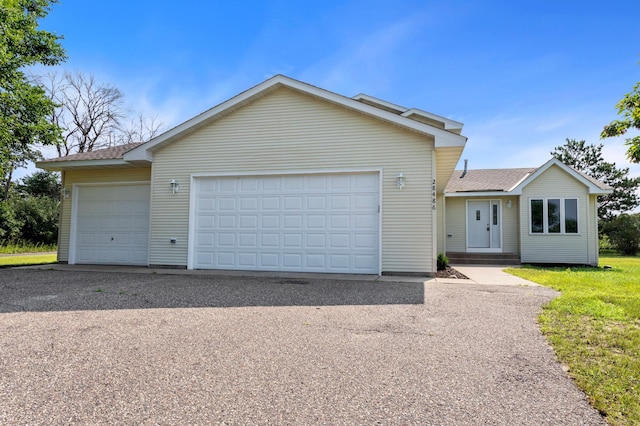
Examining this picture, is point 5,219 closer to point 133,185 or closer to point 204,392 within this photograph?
point 133,185

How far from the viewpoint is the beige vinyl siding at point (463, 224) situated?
47.8 feet

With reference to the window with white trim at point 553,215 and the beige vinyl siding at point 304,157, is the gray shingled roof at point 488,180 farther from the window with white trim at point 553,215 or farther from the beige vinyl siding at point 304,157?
the beige vinyl siding at point 304,157

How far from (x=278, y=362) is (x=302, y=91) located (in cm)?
761

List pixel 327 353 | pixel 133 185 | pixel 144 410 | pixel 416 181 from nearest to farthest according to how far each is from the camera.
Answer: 1. pixel 144 410
2. pixel 327 353
3. pixel 416 181
4. pixel 133 185

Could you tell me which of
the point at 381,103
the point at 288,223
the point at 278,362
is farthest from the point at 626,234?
the point at 278,362

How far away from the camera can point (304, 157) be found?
9.37m

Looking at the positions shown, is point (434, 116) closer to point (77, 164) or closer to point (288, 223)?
point (288, 223)

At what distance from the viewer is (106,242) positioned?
36.9 ft

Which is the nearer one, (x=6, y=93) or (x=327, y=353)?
(x=327, y=353)

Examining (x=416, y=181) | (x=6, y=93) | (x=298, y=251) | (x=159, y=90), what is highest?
(x=159, y=90)

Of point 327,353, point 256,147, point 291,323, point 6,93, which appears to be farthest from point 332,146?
point 6,93

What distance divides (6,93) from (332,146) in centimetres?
1086

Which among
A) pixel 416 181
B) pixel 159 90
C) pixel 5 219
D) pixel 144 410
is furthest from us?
pixel 159 90

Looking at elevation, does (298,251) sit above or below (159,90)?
below
